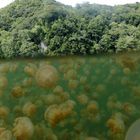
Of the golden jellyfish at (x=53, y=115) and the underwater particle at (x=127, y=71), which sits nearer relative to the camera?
the golden jellyfish at (x=53, y=115)

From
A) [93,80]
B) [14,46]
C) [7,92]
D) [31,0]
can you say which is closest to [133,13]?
[93,80]

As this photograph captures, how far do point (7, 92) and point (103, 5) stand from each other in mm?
1080

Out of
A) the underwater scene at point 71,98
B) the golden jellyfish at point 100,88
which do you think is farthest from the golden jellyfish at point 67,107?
the golden jellyfish at point 100,88

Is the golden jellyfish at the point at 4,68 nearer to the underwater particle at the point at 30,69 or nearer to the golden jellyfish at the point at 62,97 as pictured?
the underwater particle at the point at 30,69

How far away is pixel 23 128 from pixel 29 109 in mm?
159

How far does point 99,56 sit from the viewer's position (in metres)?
2.58

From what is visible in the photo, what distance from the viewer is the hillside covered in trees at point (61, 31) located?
2537mm

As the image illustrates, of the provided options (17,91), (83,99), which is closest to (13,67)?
(17,91)

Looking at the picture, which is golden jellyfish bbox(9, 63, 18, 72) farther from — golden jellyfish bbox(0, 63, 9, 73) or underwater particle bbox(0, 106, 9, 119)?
underwater particle bbox(0, 106, 9, 119)

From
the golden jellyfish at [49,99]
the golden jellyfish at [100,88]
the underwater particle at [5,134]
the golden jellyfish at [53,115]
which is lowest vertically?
the underwater particle at [5,134]

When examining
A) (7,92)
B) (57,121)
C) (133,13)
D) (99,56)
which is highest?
(133,13)

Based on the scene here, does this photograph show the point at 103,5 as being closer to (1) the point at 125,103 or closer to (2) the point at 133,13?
(2) the point at 133,13

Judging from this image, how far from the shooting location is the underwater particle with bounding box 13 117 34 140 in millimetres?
2457

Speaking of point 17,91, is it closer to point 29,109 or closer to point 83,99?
point 29,109
